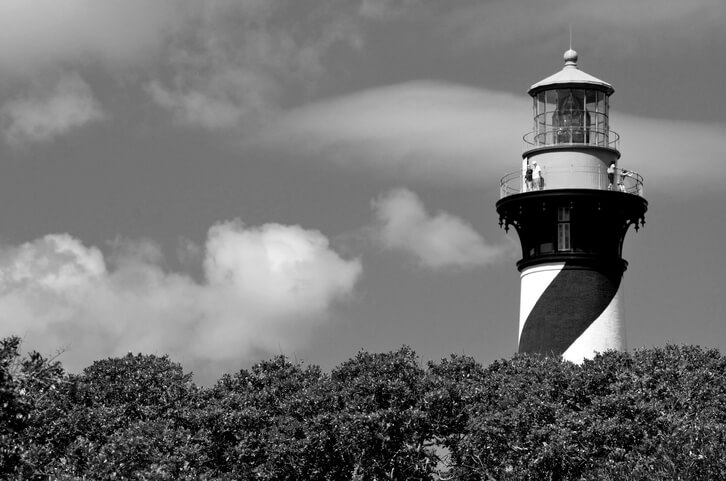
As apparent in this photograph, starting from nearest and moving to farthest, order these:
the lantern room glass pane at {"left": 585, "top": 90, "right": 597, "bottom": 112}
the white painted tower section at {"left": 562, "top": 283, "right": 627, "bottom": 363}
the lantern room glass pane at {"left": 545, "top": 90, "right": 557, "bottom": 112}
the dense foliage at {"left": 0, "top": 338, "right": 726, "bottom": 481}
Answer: the dense foliage at {"left": 0, "top": 338, "right": 726, "bottom": 481} → the white painted tower section at {"left": 562, "top": 283, "right": 627, "bottom": 363} → the lantern room glass pane at {"left": 585, "top": 90, "right": 597, "bottom": 112} → the lantern room glass pane at {"left": 545, "top": 90, "right": 557, "bottom": 112}

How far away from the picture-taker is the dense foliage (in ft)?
153

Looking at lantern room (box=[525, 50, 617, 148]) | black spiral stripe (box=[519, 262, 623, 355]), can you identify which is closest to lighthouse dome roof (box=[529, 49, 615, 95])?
lantern room (box=[525, 50, 617, 148])

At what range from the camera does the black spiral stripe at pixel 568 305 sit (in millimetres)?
61219

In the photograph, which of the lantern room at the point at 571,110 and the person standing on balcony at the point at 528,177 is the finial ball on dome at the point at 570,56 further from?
the person standing on balcony at the point at 528,177

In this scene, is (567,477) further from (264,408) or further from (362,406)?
(264,408)

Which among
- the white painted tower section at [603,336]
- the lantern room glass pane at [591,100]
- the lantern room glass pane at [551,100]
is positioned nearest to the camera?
the white painted tower section at [603,336]

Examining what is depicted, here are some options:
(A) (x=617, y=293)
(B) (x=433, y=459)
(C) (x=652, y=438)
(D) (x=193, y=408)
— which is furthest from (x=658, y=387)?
(D) (x=193, y=408)

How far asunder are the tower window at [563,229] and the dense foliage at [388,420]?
7.48 metres

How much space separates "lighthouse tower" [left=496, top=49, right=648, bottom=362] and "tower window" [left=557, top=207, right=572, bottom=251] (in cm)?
4

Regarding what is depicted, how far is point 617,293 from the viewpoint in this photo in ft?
204

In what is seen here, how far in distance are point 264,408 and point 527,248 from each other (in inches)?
590

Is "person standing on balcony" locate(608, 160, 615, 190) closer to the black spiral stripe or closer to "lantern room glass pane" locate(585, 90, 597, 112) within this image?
"lantern room glass pane" locate(585, 90, 597, 112)

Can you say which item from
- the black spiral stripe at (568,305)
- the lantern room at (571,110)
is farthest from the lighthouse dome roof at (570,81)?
the black spiral stripe at (568,305)

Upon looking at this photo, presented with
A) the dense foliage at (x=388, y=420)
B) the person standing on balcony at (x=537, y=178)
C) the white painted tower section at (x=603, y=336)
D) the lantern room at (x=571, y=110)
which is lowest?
the dense foliage at (x=388, y=420)
